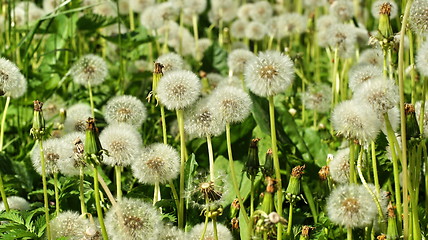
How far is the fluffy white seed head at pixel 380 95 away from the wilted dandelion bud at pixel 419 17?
33cm

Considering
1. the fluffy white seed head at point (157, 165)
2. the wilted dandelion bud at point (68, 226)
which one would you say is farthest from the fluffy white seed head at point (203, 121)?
the wilted dandelion bud at point (68, 226)

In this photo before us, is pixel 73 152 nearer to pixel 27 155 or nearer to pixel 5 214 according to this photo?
pixel 5 214

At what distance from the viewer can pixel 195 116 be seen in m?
2.14

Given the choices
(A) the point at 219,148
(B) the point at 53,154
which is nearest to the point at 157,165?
(B) the point at 53,154

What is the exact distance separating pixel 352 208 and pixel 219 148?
1.18 meters

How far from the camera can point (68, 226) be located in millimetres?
1944

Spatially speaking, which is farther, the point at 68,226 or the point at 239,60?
the point at 239,60

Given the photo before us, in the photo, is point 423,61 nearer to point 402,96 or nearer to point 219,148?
point 402,96

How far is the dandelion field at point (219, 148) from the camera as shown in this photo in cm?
179

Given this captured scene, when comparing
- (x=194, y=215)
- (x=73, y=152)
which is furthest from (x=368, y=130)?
(x=73, y=152)

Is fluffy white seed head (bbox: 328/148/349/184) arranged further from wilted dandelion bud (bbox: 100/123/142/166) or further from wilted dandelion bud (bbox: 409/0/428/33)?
wilted dandelion bud (bbox: 100/123/142/166)

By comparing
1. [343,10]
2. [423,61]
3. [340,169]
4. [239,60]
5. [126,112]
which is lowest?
[340,169]

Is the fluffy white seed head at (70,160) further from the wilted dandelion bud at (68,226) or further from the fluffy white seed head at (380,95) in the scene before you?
the fluffy white seed head at (380,95)

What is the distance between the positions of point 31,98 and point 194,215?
1.45 metres
